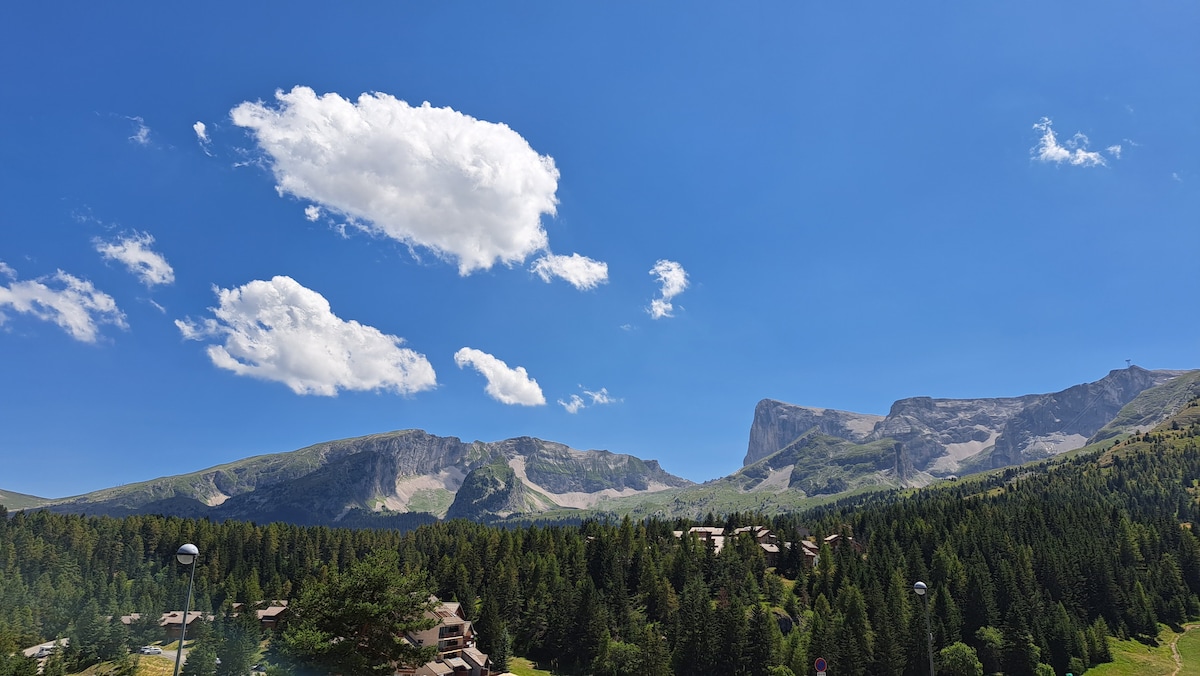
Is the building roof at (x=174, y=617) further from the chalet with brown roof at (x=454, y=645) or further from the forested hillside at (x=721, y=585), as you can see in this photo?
the chalet with brown roof at (x=454, y=645)

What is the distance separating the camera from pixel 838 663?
9162cm

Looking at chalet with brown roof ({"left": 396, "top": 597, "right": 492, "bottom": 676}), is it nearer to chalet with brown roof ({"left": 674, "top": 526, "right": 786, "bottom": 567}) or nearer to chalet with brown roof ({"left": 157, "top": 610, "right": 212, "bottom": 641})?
chalet with brown roof ({"left": 157, "top": 610, "right": 212, "bottom": 641})

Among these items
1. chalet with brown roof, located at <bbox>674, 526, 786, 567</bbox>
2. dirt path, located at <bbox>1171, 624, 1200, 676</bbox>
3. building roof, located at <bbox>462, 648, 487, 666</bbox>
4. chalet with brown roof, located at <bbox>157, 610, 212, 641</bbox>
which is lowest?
dirt path, located at <bbox>1171, 624, 1200, 676</bbox>

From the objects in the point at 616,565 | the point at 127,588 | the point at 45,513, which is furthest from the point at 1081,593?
the point at 45,513

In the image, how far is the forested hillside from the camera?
98500 mm

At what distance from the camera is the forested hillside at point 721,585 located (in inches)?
3878

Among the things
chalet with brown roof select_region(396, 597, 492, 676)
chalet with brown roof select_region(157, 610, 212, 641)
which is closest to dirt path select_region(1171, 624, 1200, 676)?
chalet with brown roof select_region(396, 597, 492, 676)

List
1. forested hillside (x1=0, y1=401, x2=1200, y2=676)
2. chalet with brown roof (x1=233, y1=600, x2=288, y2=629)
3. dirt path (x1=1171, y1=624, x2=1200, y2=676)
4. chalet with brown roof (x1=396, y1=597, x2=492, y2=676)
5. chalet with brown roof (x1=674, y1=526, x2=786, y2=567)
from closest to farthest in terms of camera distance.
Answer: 1. chalet with brown roof (x1=396, y1=597, x2=492, y2=676)
2. forested hillside (x1=0, y1=401, x2=1200, y2=676)
3. dirt path (x1=1171, y1=624, x2=1200, y2=676)
4. chalet with brown roof (x1=233, y1=600, x2=288, y2=629)
5. chalet with brown roof (x1=674, y1=526, x2=786, y2=567)

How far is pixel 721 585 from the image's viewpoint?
128m

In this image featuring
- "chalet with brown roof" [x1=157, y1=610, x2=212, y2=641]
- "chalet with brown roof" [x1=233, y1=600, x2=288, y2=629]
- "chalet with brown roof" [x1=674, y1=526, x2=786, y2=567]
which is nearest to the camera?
"chalet with brown roof" [x1=157, y1=610, x2=212, y2=641]

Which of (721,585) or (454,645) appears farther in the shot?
(721,585)

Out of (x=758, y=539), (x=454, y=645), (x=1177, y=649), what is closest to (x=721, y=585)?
(x=758, y=539)

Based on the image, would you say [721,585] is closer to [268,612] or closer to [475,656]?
[475,656]

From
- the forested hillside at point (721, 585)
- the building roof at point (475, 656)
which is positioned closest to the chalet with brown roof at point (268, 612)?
the forested hillside at point (721, 585)
